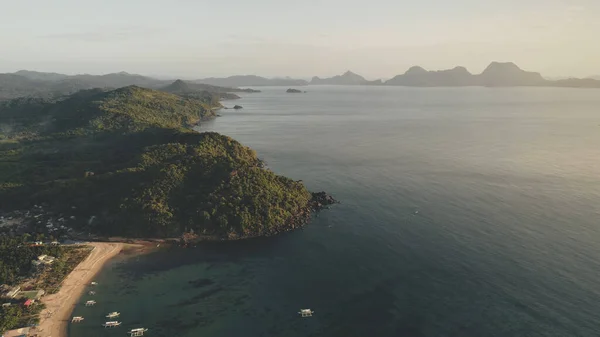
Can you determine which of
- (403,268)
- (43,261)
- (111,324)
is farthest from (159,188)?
(403,268)

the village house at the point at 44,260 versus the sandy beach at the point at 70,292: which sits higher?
the village house at the point at 44,260

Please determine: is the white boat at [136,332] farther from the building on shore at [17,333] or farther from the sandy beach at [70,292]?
the building on shore at [17,333]

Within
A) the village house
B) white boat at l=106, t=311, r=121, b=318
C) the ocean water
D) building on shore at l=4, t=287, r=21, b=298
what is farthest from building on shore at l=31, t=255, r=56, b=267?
white boat at l=106, t=311, r=121, b=318

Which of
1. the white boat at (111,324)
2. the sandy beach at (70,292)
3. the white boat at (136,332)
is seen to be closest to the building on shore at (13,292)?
the sandy beach at (70,292)

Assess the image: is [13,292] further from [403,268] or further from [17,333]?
A: [403,268]

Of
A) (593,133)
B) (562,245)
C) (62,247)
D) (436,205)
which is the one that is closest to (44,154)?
(62,247)

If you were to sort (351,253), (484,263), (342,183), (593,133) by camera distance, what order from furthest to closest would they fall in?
(593,133) < (342,183) < (351,253) < (484,263)

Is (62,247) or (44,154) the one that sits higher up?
(44,154)

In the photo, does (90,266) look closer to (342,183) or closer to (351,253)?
(351,253)
